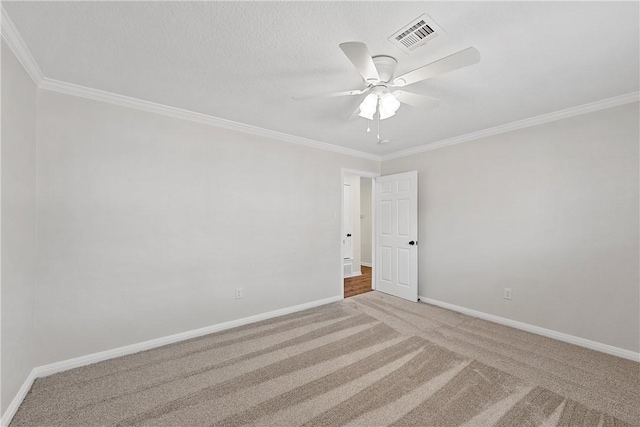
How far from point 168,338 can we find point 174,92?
2.39 meters

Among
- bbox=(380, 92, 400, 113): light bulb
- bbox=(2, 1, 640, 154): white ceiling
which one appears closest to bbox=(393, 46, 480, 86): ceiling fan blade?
bbox=(380, 92, 400, 113): light bulb

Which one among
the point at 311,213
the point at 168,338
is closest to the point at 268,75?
the point at 311,213

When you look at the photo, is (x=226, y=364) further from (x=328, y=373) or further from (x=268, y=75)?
(x=268, y=75)

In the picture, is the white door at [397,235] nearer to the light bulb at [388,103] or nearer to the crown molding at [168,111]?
the crown molding at [168,111]

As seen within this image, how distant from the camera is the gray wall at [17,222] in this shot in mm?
1667

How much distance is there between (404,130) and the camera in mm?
3406

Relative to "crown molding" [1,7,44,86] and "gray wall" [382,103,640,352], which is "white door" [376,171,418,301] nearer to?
"gray wall" [382,103,640,352]

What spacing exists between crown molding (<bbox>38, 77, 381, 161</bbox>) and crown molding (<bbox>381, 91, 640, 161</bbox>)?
1.44 meters

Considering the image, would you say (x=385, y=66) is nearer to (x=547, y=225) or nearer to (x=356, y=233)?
(x=547, y=225)

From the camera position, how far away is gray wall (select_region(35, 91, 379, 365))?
225 centimetres

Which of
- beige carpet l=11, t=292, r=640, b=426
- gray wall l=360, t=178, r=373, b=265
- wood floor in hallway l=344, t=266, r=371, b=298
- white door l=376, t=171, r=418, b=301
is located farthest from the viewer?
gray wall l=360, t=178, r=373, b=265

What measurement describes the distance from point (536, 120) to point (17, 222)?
473 centimetres

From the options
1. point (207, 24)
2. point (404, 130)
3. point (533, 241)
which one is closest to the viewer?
point (207, 24)

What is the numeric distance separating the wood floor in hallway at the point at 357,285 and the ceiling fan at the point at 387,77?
10.6 feet
